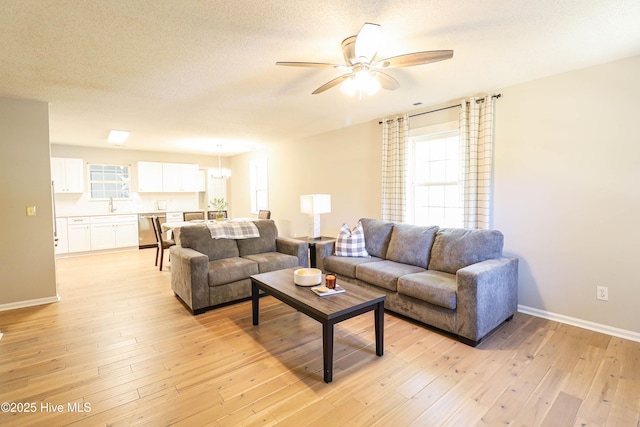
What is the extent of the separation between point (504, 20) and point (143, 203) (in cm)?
797

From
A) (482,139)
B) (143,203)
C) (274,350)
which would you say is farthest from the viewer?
(143,203)

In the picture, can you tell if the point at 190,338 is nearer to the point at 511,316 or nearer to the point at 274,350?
the point at 274,350

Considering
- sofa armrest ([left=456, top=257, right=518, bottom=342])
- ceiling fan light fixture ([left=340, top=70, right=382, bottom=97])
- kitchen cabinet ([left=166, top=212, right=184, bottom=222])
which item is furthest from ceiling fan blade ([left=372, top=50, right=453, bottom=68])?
kitchen cabinet ([left=166, top=212, right=184, bottom=222])

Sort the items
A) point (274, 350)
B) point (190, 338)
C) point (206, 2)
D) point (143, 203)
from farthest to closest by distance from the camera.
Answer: point (143, 203), point (190, 338), point (274, 350), point (206, 2)

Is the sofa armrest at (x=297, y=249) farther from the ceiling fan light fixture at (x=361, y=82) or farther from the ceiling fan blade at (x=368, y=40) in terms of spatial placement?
the ceiling fan blade at (x=368, y=40)

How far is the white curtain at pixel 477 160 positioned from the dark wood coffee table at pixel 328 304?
178cm

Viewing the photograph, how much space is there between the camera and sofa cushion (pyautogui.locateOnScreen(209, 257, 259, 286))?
3.31 m

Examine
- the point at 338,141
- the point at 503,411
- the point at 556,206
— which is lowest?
the point at 503,411

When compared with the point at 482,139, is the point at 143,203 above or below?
below

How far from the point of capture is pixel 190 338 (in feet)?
8.83

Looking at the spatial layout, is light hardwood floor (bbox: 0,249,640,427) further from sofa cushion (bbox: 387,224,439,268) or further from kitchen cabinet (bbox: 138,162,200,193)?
kitchen cabinet (bbox: 138,162,200,193)

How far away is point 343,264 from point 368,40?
97.6 inches

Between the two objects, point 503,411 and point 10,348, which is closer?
point 503,411

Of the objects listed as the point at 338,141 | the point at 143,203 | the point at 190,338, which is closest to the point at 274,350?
the point at 190,338
